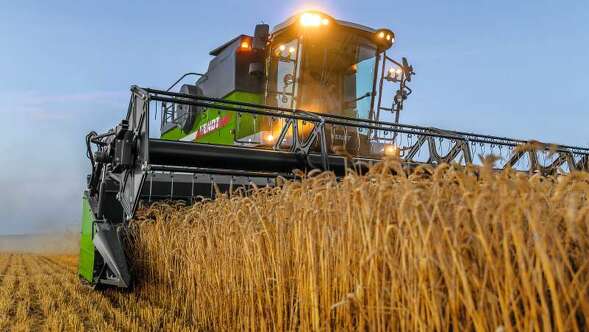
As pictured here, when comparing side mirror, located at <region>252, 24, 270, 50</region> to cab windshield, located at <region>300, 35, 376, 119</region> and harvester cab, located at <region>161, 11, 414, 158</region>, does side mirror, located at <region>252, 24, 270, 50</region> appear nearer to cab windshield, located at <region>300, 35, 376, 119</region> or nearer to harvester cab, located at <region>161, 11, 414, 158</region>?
harvester cab, located at <region>161, 11, 414, 158</region>

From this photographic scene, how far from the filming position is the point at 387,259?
6.27 ft

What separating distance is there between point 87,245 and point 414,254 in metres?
4.64

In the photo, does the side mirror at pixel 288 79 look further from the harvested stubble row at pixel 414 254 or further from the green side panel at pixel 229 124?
the harvested stubble row at pixel 414 254

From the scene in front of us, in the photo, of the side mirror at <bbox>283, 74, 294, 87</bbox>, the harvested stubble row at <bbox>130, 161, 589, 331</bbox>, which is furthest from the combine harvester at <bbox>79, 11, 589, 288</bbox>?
the harvested stubble row at <bbox>130, 161, 589, 331</bbox>

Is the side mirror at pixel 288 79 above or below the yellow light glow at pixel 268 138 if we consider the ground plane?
above

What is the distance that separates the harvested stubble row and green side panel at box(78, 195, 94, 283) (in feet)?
8.19

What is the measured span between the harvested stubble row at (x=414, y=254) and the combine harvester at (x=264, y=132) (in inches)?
65.0

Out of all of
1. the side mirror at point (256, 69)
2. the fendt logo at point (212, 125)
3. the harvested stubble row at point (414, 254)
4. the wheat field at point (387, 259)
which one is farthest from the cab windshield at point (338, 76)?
the harvested stubble row at point (414, 254)

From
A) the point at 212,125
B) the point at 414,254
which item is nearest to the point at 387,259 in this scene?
the point at 414,254

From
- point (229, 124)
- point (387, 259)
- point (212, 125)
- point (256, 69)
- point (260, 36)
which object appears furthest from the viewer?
point (212, 125)

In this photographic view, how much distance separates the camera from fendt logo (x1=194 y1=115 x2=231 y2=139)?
7361mm

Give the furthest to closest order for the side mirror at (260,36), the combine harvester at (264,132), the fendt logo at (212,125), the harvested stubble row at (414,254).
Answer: the fendt logo at (212,125), the side mirror at (260,36), the combine harvester at (264,132), the harvested stubble row at (414,254)

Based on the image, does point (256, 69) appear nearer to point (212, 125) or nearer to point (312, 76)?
point (312, 76)

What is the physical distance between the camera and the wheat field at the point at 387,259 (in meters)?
1.43
